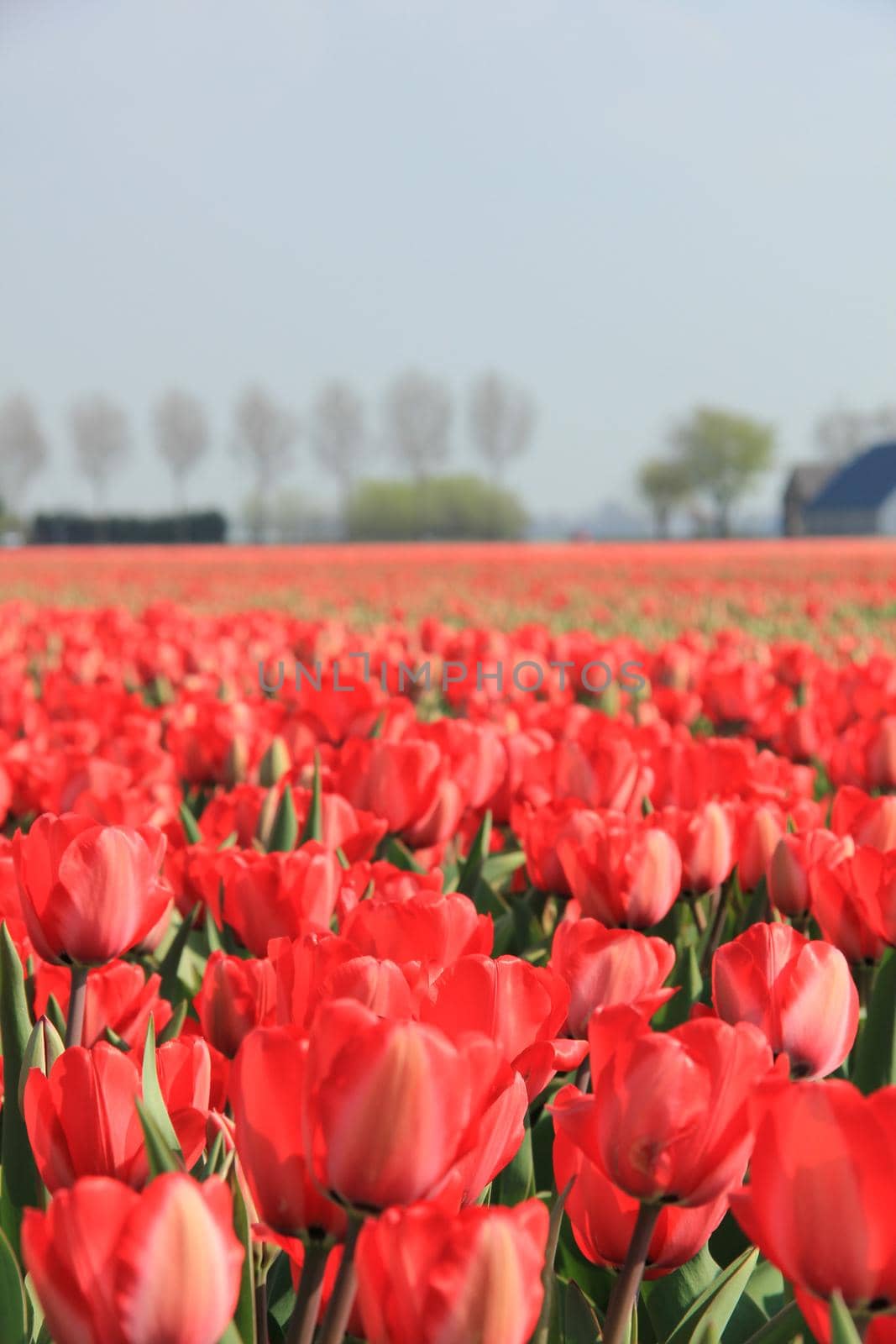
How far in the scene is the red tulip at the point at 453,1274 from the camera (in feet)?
2.06

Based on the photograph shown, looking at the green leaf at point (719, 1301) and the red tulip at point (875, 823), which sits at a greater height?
the red tulip at point (875, 823)

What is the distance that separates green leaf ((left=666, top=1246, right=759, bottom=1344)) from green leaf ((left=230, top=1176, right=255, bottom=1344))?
315mm

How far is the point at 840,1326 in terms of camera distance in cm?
62

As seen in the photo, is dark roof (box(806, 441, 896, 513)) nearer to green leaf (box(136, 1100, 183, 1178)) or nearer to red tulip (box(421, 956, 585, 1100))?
red tulip (box(421, 956, 585, 1100))

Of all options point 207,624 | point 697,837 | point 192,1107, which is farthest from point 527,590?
point 192,1107

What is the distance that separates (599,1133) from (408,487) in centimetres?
8184

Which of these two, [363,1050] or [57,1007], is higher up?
[363,1050]

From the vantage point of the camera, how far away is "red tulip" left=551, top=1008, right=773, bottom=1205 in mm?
757

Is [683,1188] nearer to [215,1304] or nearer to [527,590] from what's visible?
[215,1304]

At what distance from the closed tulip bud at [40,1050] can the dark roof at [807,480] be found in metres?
75.1

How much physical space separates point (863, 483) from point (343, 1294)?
69.5 meters

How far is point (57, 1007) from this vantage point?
4.10 ft

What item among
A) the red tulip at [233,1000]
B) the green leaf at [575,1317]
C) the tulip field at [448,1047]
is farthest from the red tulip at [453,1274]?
the red tulip at [233,1000]

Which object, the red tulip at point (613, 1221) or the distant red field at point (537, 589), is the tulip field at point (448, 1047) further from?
the distant red field at point (537, 589)
